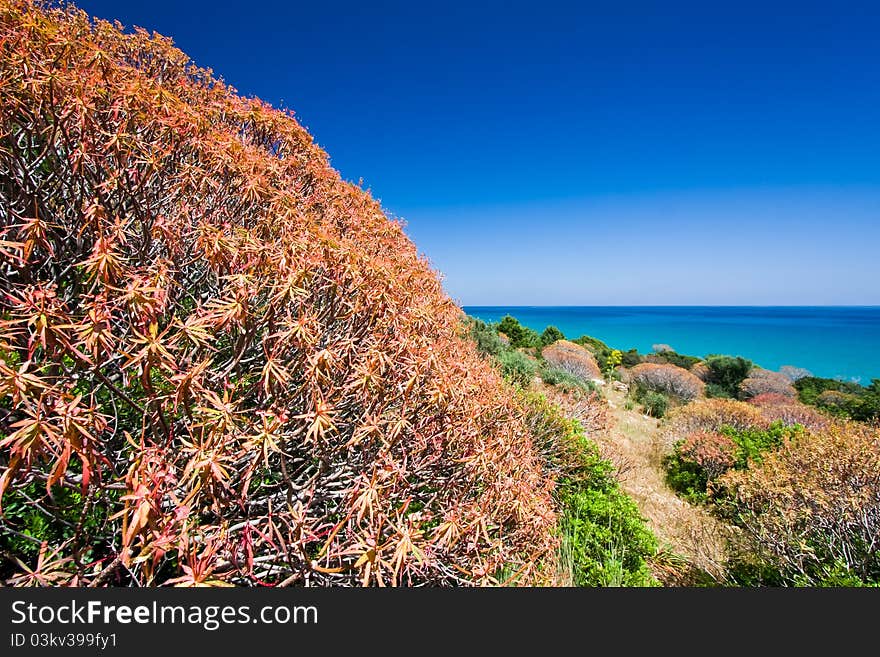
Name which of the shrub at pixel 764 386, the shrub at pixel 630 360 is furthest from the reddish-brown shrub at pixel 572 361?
the shrub at pixel 630 360

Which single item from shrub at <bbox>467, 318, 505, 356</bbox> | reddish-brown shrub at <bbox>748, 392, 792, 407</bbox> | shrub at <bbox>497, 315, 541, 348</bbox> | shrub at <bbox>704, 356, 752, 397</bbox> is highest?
shrub at <bbox>497, 315, 541, 348</bbox>

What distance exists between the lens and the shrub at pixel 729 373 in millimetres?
20969

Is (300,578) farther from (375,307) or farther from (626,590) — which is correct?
(626,590)

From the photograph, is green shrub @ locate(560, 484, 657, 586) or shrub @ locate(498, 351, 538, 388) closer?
green shrub @ locate(560, 484, 657, 586)

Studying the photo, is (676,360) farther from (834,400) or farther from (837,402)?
(837,402)

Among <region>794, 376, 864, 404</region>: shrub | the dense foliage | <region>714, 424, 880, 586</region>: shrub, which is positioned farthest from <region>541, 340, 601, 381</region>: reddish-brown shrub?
<region>714, 424, 880, 586</region>: shrub

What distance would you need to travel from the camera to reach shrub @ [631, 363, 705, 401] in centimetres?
1877

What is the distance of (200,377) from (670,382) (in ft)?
72.5

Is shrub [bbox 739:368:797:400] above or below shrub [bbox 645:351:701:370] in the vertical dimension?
below

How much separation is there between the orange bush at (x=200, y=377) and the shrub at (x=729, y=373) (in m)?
23.7

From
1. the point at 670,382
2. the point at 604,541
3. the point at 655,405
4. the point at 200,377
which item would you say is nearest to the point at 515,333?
the point at 655,405

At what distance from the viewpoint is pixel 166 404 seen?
1.84 metres

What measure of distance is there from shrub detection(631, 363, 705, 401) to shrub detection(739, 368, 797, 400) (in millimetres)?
2769

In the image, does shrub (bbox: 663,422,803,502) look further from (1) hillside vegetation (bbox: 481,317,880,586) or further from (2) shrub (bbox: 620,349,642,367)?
(2) shrub (bbox: 620,349,642,367)
